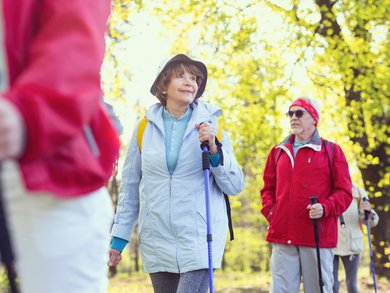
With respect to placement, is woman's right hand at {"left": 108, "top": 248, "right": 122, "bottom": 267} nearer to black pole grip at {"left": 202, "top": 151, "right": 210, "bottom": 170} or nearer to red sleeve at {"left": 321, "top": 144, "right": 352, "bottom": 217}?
black pole grip at {"left": 202, "top": 151, "right": 210, "bottom": 170}

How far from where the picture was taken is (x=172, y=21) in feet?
46.2

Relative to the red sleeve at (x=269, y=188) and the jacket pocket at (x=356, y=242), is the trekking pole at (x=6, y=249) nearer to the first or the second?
the red sleeve at (x=269, y=188)

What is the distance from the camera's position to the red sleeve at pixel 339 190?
23.2 ft

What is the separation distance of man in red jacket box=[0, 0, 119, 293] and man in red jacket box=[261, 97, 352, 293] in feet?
17.4

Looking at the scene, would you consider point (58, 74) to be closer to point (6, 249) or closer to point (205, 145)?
point (6, 249)

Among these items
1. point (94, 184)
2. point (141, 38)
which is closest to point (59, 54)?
point (94, 184)

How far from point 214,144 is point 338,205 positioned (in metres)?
2.32

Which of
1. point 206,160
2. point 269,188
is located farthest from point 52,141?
point 269,188

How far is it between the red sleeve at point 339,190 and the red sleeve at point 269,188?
25.4 inches

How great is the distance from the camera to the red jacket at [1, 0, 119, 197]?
1716 millimetres

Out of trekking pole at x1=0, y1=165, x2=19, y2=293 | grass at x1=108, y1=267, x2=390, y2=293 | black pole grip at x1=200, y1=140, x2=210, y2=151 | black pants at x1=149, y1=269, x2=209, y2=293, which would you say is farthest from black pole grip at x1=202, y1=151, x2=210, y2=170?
grass at x1=108, y1=267, x2=390, y2=293

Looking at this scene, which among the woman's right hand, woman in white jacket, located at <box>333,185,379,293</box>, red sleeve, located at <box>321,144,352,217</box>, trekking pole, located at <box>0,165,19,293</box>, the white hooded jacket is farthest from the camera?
woman in white jacket, located at <box>333,185,379,293</box>

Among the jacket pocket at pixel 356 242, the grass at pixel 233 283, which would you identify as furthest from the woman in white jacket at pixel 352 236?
the grass at pixel 233 283

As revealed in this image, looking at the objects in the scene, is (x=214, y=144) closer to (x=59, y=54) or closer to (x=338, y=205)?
(x=338, y=205)
